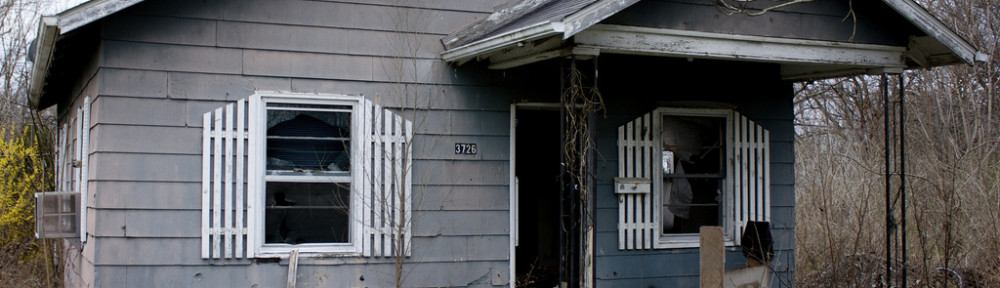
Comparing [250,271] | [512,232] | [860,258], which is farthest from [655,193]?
[250,271]

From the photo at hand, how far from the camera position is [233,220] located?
6.42 meters

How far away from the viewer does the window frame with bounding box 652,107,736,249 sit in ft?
25.3

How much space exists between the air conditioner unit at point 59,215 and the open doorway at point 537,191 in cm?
448

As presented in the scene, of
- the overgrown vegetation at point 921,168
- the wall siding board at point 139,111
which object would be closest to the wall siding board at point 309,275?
the wall siding board at point 139,111

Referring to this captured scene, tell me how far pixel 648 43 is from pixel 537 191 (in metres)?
3.83

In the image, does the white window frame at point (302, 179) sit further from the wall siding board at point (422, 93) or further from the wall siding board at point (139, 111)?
the wall siding board at point (139, 111)

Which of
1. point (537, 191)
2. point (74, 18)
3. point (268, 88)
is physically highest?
point (74, 18)

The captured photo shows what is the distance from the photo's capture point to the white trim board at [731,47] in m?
5.83

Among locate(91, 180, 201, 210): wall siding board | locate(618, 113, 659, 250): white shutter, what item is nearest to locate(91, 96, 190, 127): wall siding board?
locate(91, 180, 201, 210): wall siding board

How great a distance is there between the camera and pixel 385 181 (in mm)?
6758

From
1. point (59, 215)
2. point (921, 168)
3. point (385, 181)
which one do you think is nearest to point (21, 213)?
point (59, 215)

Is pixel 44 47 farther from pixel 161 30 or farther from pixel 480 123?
pixel 480 123

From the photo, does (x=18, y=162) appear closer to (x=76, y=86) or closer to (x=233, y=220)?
(x=76, y=86)

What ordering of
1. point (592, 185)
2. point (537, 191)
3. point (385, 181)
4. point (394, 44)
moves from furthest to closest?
point (537, 191), point (394, 44), point (385, 181), point (592, 185)
